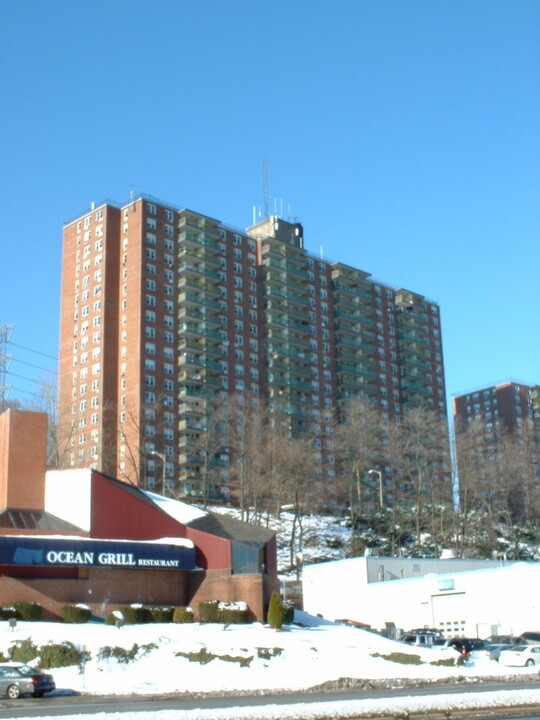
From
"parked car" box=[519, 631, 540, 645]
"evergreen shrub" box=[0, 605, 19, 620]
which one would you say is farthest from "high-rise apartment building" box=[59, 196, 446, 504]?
"parked car" box=[519, 631, 540, 645]

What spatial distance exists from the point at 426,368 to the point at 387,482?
1123 inches

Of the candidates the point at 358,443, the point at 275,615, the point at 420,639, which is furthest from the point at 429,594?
the point at 358,443

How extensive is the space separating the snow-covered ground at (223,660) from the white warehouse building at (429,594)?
44.4 feet

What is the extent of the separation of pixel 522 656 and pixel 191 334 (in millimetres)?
90174

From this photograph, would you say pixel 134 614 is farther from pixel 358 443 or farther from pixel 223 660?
pixel 358 443

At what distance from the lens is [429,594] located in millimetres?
58812

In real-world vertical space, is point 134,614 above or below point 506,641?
above

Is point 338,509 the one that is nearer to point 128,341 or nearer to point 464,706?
point 128,341

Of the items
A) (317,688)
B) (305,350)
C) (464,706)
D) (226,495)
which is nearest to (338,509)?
(226,495)

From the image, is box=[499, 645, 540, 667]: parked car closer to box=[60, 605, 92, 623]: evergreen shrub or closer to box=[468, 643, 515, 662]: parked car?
box=[468, 643, 515, 662]: parked car

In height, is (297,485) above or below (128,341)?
below

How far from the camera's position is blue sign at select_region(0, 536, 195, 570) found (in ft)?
141

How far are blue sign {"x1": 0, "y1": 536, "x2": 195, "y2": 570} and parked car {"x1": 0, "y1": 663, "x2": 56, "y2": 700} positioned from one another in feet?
46.3

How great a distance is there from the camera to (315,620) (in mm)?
50438
